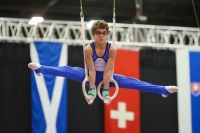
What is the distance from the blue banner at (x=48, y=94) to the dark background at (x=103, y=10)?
2.94 meters

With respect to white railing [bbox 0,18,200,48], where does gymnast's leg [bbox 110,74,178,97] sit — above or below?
below

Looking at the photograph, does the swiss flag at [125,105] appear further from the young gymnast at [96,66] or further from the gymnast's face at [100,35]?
the gymnast's face at [100,35]

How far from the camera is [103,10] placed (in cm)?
995

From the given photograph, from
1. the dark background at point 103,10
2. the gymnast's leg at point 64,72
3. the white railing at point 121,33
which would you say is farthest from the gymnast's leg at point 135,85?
the dark background at point 103,10

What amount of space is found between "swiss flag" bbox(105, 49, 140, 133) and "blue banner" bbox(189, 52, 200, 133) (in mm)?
1073

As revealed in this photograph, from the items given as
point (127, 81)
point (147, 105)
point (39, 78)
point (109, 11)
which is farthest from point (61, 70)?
point (109, 11)

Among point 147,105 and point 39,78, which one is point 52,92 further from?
point 147,105

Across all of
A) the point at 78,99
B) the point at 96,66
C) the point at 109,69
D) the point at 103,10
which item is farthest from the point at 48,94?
the point at 103,10

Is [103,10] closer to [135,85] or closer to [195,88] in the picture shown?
[195,88]

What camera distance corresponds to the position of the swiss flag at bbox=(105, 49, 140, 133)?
22.7 feet

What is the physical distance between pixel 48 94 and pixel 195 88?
113 inches

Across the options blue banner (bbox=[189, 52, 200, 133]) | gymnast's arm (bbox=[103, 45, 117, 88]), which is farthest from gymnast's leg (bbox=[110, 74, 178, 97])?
blue banner (bbox=[189, 52, 200, 133])

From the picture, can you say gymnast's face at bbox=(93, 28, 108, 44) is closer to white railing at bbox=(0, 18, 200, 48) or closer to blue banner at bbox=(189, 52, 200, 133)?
white railing at bbox=(0, 18, 200, 48)

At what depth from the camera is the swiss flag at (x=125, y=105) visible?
272 inches
